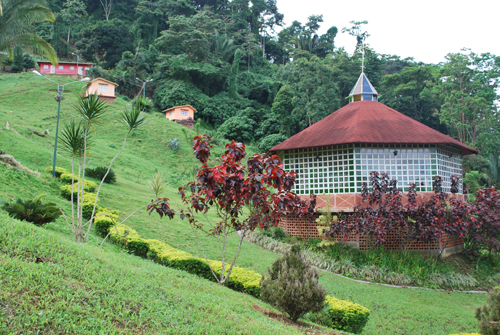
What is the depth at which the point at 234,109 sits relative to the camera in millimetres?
54125

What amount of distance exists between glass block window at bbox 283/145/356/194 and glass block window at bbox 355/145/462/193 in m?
0.44

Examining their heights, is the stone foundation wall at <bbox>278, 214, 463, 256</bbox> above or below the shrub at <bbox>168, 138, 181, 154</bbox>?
below

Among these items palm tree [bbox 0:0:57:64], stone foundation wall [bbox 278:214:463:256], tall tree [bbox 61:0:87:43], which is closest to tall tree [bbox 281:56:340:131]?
stone foundation wall [bbox 278:214:463:256]

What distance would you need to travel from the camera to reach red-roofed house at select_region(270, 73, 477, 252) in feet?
53.0

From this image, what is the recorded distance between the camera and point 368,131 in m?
16.7

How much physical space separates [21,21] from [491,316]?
17892mm

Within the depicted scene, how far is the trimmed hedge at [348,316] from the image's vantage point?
810 cm

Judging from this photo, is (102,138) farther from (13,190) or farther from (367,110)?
(367,110)

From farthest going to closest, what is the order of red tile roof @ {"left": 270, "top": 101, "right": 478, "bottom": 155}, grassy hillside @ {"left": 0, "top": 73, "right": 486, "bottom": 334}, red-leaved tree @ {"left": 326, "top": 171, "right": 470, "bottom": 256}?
red tile roof @ {"left": 270, "top": 101, "right": 478, "bottom": 155} → red-leaved tree @ {"left": 326, "top": 171, "right": 470, "bottom": 256} → grassy hillside @ {"left": 0, "top": 73, "right": 486, "bottom": 334}

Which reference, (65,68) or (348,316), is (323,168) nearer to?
(348,316)

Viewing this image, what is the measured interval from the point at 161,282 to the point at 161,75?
52.7 metres

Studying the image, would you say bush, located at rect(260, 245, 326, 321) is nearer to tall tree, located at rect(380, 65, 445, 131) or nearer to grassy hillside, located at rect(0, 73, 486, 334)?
grassy hillside, located at rect(0, 73, 486, 334)

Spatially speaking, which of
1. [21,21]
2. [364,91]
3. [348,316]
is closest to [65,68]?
[21,21]

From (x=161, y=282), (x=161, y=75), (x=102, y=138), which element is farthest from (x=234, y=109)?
(x=161, y=282)
